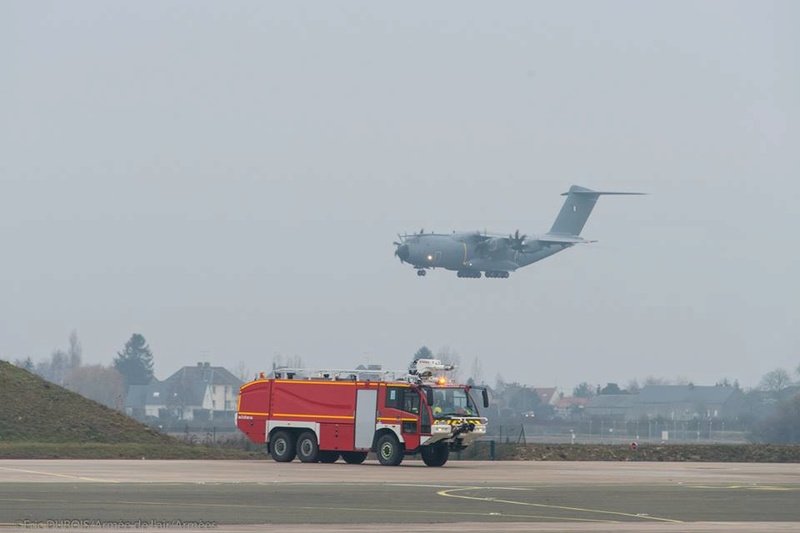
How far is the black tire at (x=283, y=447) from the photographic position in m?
40.7

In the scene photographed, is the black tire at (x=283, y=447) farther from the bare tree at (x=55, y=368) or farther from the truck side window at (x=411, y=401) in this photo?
the bare tree at (x=55, y=368)

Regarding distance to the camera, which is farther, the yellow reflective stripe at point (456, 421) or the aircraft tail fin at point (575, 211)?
the aircraft tail fin at point (575, 211)

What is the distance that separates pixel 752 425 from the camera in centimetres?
7962

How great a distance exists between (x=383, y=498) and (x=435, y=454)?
1481cm

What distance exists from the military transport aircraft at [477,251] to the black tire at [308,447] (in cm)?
6738

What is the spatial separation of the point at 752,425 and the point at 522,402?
4358 cm

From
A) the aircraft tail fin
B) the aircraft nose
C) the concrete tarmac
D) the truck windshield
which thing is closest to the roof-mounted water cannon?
the truck windshield

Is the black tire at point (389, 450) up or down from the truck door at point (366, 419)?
down

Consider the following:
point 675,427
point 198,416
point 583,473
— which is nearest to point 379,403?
point 583,473

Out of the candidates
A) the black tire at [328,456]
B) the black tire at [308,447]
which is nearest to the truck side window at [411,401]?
the black tire at [308,447]

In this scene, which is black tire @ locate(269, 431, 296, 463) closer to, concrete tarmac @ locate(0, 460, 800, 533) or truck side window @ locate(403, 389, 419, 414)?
concrete tarmac @ locate(0, 460, 800, 533)

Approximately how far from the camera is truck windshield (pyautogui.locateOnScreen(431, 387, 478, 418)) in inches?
1556

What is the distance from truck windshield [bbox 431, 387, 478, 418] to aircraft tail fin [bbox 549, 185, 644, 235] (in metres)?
91.6

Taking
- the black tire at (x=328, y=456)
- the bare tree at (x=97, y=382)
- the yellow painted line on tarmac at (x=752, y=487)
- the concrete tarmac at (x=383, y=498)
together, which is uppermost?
the bare tree at (x=97, y=382)
